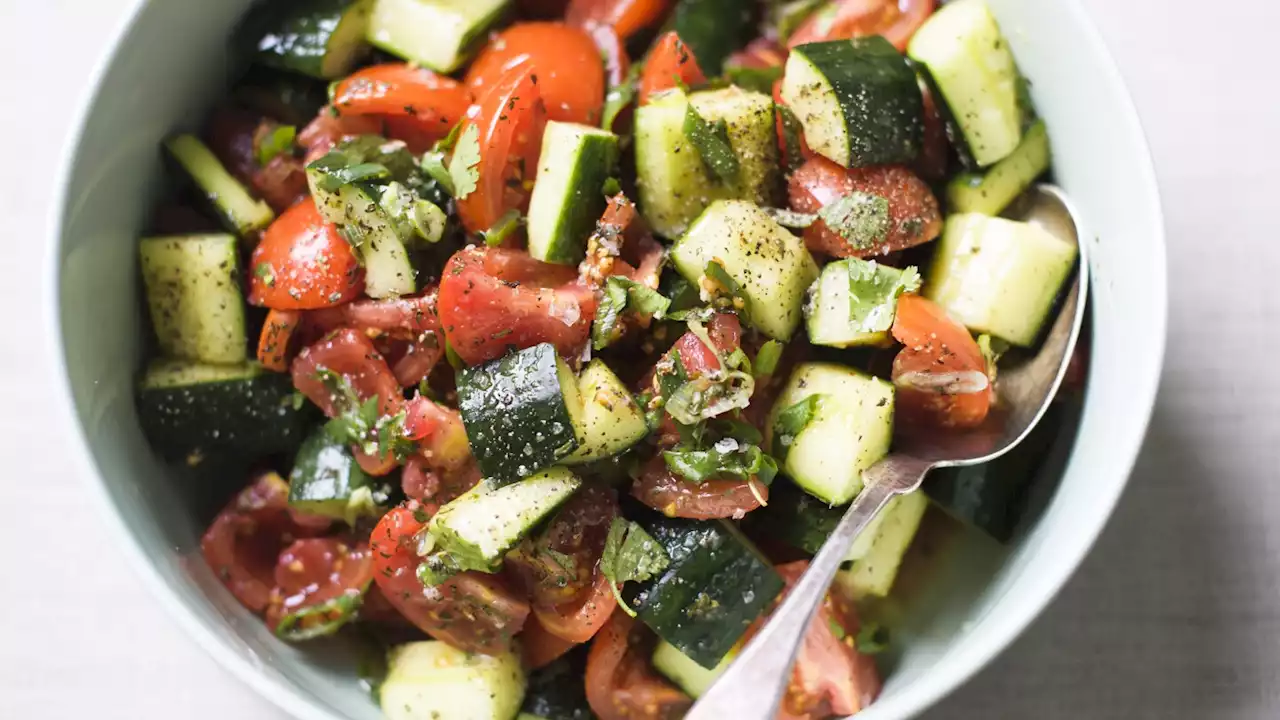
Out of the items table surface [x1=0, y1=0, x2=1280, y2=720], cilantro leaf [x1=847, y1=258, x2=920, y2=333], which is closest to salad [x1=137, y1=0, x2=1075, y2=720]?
cilantro leaf [x1=847, y1=258, x2=920, y2=333]

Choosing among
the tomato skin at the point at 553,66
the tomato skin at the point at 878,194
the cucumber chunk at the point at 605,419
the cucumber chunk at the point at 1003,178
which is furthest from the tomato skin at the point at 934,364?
the tomato skin at the point at 553,66

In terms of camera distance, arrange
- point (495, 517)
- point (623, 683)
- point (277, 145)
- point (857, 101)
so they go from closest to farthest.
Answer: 1. point (495, 517)
2. point (857, 101)
3. point (623, 683)
4. point (277, 145)

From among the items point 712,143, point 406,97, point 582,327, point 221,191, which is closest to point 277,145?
point 221,191

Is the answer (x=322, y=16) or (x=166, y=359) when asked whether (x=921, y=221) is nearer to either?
(x=322, y=16)

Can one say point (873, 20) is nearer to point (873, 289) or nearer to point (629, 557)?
point (873, 289)

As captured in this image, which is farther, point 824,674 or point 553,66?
point 553,66

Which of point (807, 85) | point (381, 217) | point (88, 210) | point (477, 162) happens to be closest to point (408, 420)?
point (381, 217)
